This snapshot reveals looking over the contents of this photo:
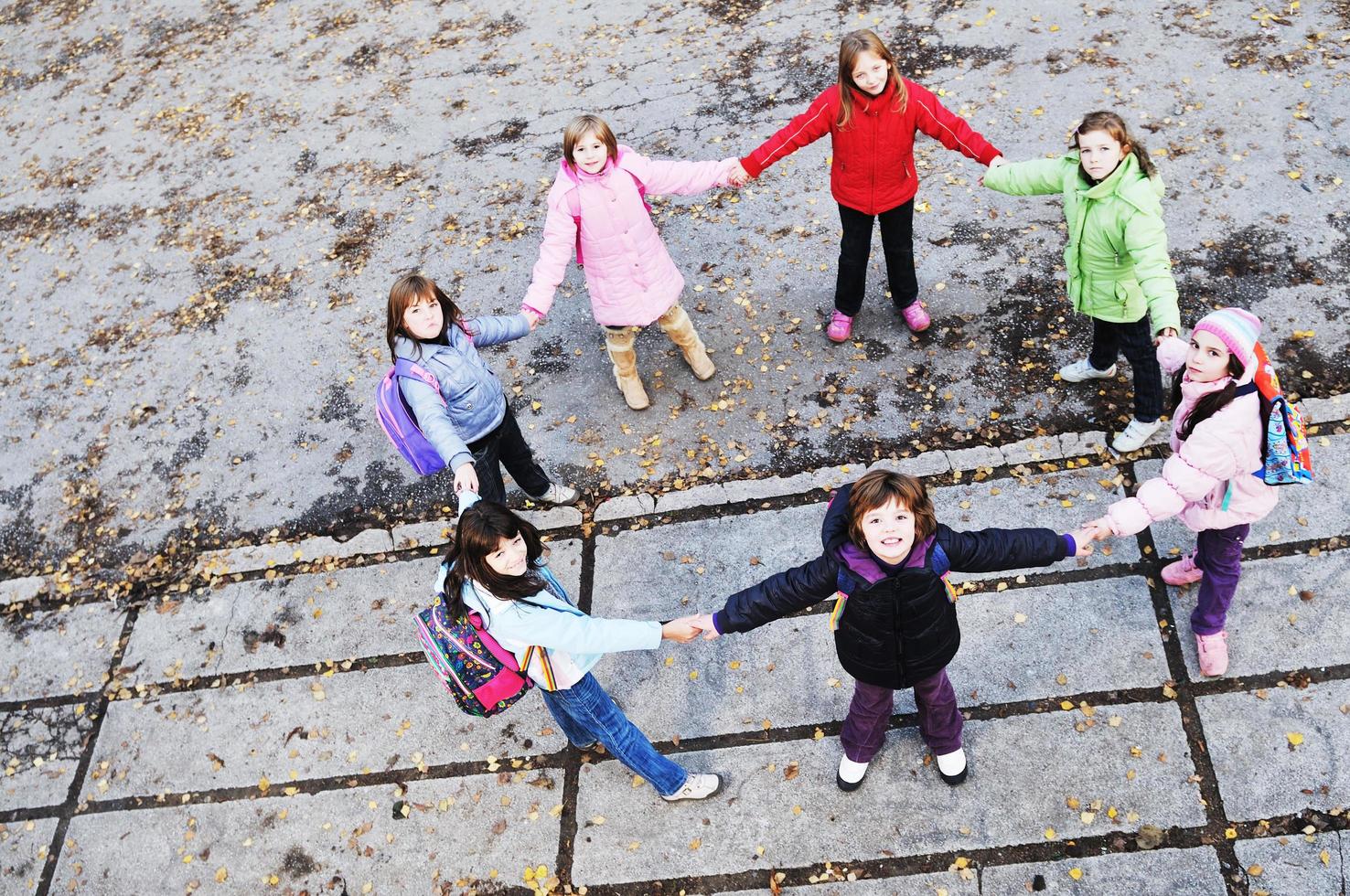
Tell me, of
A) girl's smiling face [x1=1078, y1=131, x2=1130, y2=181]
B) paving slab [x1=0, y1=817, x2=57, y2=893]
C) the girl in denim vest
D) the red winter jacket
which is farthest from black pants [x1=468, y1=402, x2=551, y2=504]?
girl's smiling face [x1=1078, y1=131, x2=1130, y2=181]

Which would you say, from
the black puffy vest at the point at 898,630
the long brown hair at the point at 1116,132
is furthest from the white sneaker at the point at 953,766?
the long brown hair at the point at 1116,132

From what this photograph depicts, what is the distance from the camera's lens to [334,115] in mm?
8930

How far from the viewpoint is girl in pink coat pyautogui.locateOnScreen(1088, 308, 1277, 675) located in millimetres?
3420

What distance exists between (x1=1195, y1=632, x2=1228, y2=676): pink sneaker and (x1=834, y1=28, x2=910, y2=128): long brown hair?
2887mm

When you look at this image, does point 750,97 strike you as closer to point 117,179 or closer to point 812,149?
point 812,149

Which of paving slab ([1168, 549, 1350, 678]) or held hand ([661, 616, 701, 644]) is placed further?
paving slab ([1168, 549, 1350, 678])

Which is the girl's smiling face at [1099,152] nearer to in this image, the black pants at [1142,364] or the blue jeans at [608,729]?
the black pants at [1142,364]

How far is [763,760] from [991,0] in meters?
6.99

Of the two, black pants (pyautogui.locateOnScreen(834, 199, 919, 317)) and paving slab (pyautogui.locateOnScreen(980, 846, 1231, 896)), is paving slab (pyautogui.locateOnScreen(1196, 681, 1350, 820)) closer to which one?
paving slab (pyautogui.locateOnScreen(980, 846, 1231, 896))

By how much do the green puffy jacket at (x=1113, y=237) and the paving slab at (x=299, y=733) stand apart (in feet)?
11.1

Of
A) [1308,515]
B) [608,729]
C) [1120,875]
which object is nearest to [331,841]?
[608,729]

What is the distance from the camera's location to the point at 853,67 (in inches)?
184

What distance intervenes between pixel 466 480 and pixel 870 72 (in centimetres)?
276

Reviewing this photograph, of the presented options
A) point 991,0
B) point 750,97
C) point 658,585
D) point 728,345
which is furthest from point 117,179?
point 991,0
